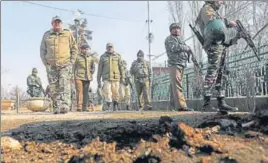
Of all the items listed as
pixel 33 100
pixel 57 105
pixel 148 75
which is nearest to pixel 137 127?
pixel 57 105

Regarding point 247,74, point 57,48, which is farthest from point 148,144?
point 247,74

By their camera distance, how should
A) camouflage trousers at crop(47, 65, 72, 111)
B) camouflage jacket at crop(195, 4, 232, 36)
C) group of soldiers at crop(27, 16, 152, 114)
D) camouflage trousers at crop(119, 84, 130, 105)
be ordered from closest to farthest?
camouflage jacket at crop(195, 4, 232, 36)
camouflage trousers at crop(47, 65, 72, 111)
group of soldiers at crop(27, 16, 152, 114)
camouflage trousers at crop(119, 84, 130, 105)

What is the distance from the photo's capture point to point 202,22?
5.99 meters

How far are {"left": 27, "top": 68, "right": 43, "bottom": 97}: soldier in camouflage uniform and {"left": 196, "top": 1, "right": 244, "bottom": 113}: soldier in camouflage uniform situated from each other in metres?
11.0

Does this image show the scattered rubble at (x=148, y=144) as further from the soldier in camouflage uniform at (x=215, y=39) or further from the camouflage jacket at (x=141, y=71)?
the camouflage jacket at (x=141, y=71)

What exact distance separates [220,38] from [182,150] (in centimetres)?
280

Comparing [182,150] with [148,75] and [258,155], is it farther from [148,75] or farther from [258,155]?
[148,75]

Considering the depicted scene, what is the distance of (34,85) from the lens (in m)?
16.0

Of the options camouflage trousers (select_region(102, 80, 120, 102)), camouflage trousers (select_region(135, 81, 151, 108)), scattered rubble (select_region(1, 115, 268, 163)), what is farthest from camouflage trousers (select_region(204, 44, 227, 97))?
camouflage trousers (select_region(135, 81, 151, 108))

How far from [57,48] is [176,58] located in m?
2.24

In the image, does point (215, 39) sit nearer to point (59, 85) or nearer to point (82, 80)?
point (59, 85)

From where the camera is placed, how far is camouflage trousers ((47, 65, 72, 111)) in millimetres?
7473

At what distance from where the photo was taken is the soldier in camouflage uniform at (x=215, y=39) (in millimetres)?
5523

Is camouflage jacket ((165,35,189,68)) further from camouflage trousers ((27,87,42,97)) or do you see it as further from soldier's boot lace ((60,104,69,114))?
camouflage trousers ((27,87,42,97))
